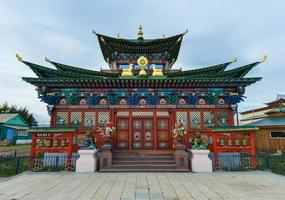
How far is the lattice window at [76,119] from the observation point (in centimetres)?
1284

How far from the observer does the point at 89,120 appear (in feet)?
42.5

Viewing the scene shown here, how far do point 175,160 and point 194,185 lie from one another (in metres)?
3.31

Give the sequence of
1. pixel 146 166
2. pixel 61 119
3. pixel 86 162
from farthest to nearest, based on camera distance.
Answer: pixel 61 119
pixel 146 166
pixel 86 162

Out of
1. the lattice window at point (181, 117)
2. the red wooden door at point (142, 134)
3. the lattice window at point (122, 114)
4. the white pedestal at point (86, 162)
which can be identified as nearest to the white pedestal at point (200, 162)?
the lattice window at point (181, 117)

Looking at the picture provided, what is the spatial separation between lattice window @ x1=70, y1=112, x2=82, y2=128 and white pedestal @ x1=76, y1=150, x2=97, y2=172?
10.7ft

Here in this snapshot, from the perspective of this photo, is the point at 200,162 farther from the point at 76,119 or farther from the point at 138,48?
the point at 138,48

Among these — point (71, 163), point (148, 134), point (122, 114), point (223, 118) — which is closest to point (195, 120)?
point (223, 118)

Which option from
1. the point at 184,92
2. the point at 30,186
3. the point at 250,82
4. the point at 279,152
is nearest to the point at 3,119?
the point at 30,186

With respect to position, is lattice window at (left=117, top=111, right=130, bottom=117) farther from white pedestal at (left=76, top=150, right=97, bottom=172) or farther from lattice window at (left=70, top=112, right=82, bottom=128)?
white pedestal at (left=76, top=150, right=97, bottom=172)

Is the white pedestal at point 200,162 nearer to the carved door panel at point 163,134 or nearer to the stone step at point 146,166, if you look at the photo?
the stone step at point 146,166

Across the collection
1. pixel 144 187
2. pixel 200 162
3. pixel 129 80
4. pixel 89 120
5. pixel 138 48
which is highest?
pixel 138 48

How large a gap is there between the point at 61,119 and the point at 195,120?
10612 mm

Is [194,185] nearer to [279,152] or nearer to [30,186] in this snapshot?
[30,186]

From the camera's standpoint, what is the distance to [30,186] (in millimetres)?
7199
